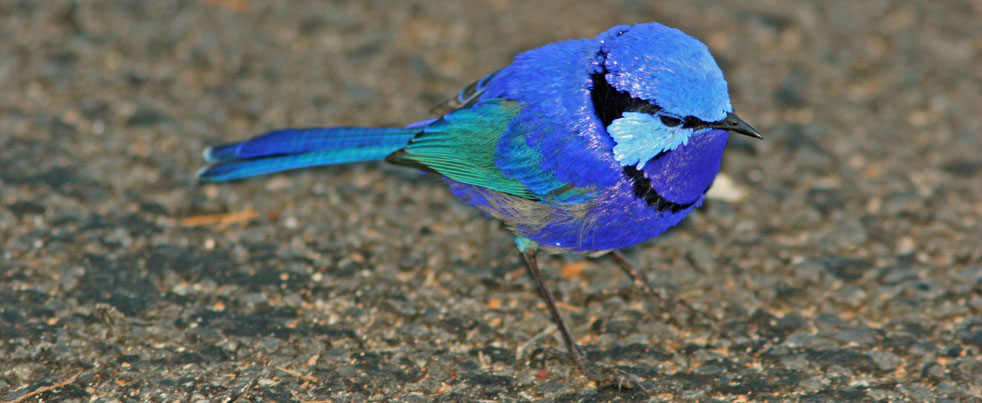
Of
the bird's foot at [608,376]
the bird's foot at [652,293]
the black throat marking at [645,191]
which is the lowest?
the bird's foot at [608,376]

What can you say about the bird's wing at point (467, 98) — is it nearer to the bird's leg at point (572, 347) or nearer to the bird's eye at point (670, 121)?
the bird's leg at point (572, 347)

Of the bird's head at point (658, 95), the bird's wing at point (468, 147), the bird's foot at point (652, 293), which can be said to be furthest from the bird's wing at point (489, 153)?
the bird's foot at point (652, 293)

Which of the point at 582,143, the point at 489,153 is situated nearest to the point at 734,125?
the point at 582,143

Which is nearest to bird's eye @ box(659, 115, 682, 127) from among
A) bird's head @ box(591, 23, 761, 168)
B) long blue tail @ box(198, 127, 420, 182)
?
bird's head @ box(591, 23, 761, 168)

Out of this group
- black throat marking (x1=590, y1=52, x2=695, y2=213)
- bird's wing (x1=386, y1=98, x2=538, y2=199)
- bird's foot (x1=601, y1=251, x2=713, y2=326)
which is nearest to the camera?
black throat marking (x1=590, y1=52, x2=695, y2=213)

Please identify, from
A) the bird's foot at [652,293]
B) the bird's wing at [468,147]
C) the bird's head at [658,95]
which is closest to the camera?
the bird's head at [658,95]

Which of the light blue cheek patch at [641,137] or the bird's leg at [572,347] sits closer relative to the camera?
the light blue cheek patch at [641,137]

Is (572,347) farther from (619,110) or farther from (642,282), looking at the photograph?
(619,110)

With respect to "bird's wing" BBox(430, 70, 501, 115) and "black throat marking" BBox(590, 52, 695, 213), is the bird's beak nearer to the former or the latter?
"black throat marking" BBox(590, 52, 695, 213)
